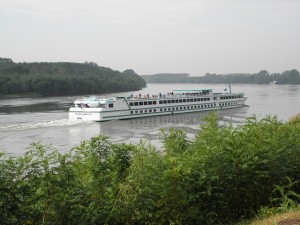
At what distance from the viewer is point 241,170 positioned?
31.3 feet

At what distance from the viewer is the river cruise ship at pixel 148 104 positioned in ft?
155

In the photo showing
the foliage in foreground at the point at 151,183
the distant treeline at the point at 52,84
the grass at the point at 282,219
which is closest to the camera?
the grass at the point at 282,219

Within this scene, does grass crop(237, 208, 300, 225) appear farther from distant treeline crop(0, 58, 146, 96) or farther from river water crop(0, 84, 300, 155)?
distant treeline crop(0, 58, 146, 96)

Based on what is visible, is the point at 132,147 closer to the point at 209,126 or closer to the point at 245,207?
the point at 209,126

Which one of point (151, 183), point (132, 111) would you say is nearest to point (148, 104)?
point (132, 111)

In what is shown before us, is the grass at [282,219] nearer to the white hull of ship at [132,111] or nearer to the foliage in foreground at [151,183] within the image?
the foliage in foreground at [151,183]

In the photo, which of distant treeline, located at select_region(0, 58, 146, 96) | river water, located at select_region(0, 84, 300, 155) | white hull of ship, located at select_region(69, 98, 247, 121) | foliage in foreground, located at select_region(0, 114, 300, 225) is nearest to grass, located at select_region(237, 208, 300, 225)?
foliage in foreground, located at select_region(0, 114, 300, 225)

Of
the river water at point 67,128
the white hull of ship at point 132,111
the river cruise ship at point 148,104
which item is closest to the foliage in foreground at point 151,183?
Result: the river water at point 67,128

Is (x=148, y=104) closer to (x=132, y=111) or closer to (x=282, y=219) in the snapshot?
(x=132, y=111)

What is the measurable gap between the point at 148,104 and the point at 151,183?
45.2m

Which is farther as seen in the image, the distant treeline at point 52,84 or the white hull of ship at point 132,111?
the distant treeline at point 52,84

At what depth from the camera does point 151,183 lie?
8492 millimetres

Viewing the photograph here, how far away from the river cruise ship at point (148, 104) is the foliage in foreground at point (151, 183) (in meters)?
36.8

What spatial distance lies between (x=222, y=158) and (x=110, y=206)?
3001 mm
